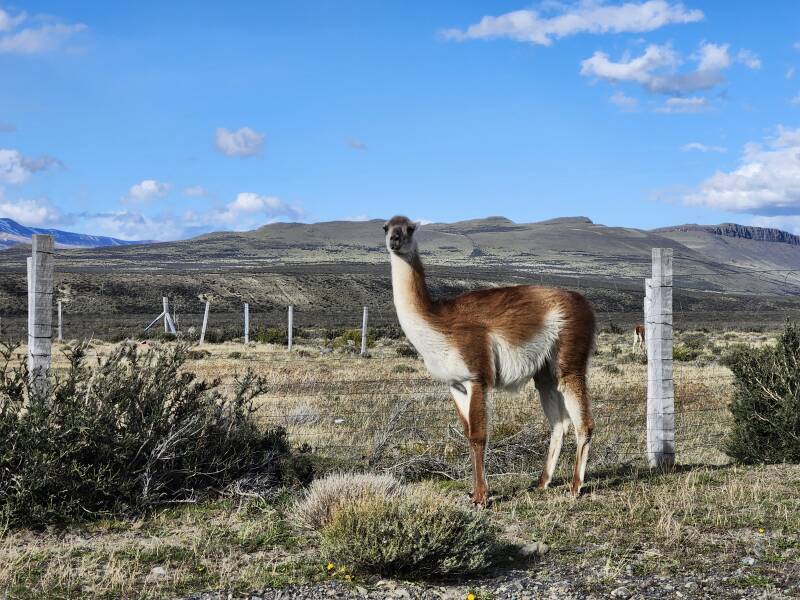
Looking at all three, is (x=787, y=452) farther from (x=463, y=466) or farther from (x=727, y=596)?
(x=727, y=596)

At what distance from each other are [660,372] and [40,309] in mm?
6265

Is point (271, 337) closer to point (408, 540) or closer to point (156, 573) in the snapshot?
point (156, 573)

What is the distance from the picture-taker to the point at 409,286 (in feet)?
23.3

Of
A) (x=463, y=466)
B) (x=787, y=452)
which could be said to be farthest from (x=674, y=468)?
(x=463, y=466)

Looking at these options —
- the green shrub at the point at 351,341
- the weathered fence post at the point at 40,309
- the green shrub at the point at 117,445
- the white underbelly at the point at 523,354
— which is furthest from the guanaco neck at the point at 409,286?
the green shrub at the point at 351,341

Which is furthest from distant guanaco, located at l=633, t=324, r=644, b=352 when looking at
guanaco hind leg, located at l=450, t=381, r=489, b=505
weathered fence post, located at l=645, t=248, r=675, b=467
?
guanaco hind leg, located at l=450, t=381, r=489, b=505

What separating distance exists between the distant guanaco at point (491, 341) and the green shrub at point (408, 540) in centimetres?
155

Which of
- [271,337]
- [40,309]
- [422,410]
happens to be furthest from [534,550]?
[271,337]

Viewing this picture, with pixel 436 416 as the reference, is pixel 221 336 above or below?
below

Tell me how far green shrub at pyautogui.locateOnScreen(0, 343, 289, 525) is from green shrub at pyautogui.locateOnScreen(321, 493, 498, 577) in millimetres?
2026

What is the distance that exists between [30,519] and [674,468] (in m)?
6.25

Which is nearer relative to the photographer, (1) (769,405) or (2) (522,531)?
(2) (522,531)

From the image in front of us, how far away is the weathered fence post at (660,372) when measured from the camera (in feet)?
29.5

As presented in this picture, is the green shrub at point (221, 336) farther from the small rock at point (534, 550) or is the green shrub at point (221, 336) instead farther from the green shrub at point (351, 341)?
the small rock at point (534, 550)
